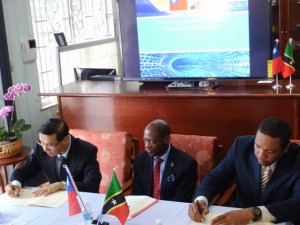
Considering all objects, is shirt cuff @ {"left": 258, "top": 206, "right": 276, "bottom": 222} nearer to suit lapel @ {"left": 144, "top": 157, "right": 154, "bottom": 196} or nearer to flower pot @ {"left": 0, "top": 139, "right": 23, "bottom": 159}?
suit lapel @ {"left": 144, "top": 157, "right": 154, "bottom": 196}

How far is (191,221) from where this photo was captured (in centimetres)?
179

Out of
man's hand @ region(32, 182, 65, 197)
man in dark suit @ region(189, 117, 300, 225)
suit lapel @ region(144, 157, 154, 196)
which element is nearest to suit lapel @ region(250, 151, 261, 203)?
man in dark suit @ region(189, 117, 300, 225)

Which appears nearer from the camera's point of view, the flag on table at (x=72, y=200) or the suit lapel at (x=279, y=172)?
the flag on table at (x=72, y=200)

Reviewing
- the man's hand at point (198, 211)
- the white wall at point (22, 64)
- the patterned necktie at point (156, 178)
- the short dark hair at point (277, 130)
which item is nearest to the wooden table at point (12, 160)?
the white wall at point (22, 64)

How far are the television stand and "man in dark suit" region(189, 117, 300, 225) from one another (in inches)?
39.2

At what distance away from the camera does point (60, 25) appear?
4.85 meters

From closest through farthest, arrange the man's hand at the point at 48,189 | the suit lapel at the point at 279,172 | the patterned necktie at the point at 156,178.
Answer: the suit lapel at the point at 279,172
the man's hand at the point at 48,189
the patterned necktie at the point at 156,178

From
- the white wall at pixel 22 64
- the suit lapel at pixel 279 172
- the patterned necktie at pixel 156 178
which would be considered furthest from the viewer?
the white wall at pixel 22 64

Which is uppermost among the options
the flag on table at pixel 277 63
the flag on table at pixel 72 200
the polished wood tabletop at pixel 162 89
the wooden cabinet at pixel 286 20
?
the wooden cabinet at pixel 286 20

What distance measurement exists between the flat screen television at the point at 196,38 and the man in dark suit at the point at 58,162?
1105 mm

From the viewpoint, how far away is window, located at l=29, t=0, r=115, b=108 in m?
4.46

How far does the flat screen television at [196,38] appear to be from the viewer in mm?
2996

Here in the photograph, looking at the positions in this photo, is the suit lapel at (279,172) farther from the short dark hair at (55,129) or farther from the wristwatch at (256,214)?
the short dark hair at (55,129)

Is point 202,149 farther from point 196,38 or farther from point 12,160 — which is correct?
point 12,160
